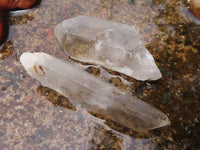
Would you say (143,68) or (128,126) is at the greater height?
Answer: (143,68)

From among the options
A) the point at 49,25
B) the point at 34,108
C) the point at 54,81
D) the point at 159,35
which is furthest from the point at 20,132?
the point at 159,35

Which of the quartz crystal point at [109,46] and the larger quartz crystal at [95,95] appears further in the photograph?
the quartz crystal point at [109,46]

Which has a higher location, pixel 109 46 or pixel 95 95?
pixel 109 46

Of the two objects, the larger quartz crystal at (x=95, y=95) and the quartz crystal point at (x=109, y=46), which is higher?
the quartz crystal point at (x=109, y=46)

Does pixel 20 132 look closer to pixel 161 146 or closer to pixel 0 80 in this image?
pixel 0 80
